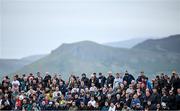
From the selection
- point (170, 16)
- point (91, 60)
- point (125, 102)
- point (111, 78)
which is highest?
point (170, 16)

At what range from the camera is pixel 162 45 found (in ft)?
281

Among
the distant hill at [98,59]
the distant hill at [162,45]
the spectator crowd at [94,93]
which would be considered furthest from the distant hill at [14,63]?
the spectator crowd at [94,93]

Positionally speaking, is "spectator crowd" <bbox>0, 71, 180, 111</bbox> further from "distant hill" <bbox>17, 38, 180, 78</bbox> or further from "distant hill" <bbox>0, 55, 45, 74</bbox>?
"distant hill" <bbox>17, 38, 180, 78</bbox>

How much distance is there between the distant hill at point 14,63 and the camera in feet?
215

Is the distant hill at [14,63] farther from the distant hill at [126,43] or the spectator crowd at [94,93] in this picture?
the spectator crowd at [94,93]

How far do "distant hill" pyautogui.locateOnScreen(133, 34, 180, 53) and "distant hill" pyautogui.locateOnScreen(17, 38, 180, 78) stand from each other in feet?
3.31

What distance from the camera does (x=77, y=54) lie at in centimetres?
8625

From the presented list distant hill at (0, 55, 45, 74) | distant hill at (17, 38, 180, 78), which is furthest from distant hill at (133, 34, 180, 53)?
distant hill at (0, 55, 45, 74)

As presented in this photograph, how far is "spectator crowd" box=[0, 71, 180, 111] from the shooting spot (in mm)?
23097

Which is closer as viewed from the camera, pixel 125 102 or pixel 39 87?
pixel 125 102

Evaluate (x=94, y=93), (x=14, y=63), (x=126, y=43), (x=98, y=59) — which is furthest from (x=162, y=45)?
(x=94, y=93)

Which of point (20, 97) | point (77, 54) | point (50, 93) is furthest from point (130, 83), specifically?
point (77, 54)

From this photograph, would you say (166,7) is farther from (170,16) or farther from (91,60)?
(91,60)

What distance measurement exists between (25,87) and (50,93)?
104 inches
